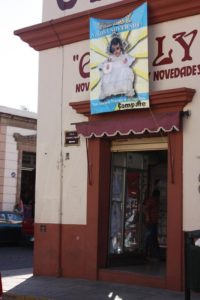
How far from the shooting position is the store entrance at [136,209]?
12.2 metres

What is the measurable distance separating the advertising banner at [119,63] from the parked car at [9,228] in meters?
9.73

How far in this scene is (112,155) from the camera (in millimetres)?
12094

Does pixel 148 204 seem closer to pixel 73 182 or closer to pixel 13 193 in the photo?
pixel 73 182

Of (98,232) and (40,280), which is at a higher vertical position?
(98,232)

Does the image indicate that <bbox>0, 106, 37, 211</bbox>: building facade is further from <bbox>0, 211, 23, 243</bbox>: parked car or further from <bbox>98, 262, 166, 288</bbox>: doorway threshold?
<bbox>98, 262, 166, 288</bbox>: doorway threshold

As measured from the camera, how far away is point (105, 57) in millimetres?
11648

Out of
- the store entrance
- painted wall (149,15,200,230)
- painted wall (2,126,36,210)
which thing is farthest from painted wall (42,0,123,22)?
painted wall (2,126,36,210)

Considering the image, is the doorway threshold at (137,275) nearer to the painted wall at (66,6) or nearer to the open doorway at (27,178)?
the painted wall at (66,6)

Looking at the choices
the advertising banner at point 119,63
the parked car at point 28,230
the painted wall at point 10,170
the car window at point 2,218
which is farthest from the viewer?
the painted wall at point 10,170

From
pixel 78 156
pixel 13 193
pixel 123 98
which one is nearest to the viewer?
pixel 123 98

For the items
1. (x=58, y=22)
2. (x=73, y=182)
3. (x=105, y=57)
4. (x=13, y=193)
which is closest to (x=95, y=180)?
(x=73, y=182)

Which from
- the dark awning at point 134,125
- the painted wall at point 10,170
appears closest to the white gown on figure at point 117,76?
the dark awning at point 134,125

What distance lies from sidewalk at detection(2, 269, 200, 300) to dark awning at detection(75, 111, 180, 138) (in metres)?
3.00

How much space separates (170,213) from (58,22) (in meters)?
5.05
